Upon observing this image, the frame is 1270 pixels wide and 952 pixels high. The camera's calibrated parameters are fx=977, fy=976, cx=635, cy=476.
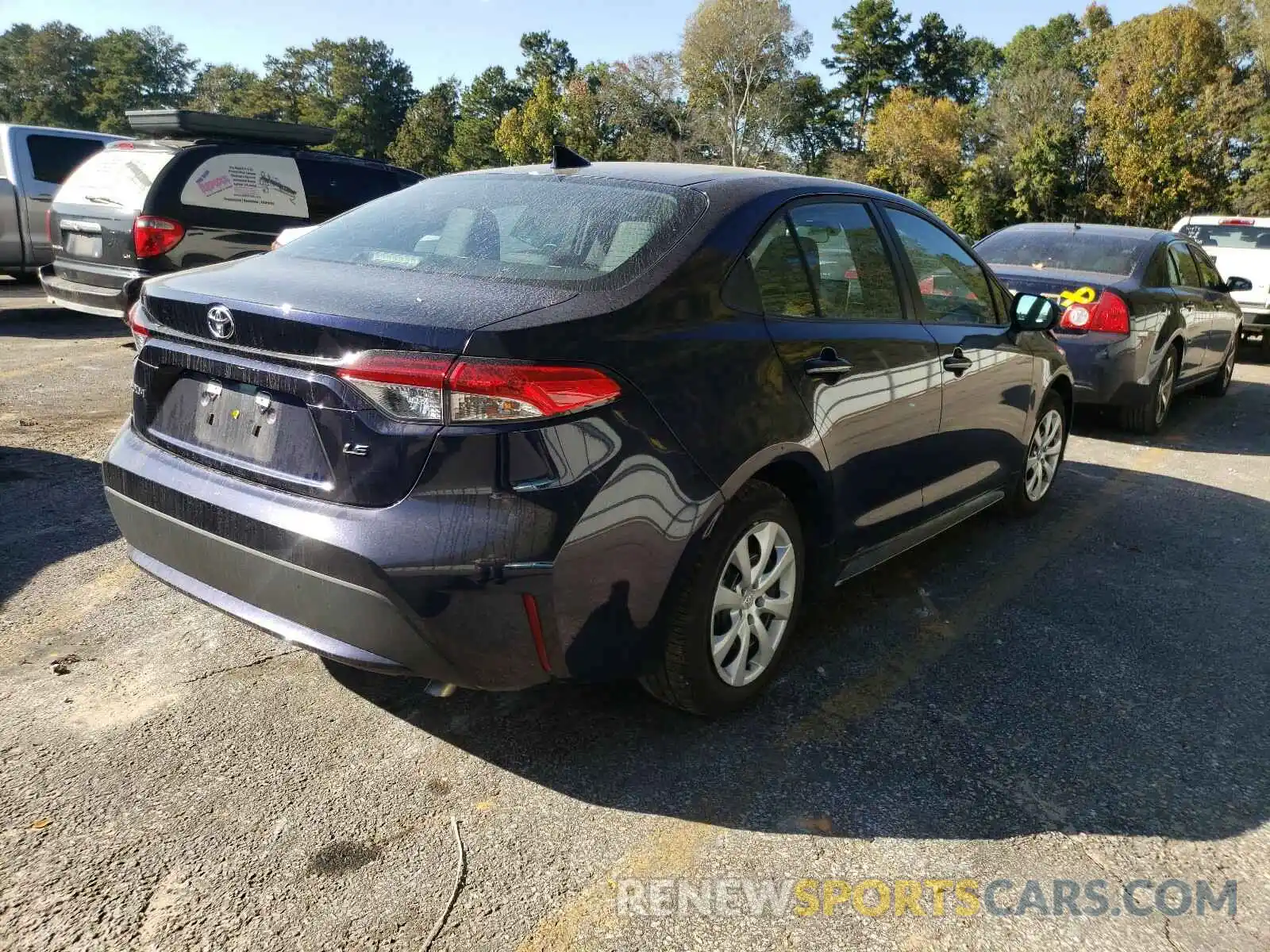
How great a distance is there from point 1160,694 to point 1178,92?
41062mm

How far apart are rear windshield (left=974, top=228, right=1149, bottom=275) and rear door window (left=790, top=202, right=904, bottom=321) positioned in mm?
4486

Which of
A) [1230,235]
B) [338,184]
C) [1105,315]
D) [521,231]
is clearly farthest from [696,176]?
[1230,235]

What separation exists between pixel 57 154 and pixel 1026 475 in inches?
431

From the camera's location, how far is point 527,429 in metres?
2.21

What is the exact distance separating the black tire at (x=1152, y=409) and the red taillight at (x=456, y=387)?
6.30m

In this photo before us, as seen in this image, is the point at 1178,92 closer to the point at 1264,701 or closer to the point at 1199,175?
the point at 1199,175

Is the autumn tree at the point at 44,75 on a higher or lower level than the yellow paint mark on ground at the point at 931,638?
higher

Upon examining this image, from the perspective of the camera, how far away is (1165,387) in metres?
7.57

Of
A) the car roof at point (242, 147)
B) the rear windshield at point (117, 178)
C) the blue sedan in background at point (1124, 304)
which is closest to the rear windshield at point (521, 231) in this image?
the blue sedan in background at point (1124, 304)

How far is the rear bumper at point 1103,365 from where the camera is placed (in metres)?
6.86

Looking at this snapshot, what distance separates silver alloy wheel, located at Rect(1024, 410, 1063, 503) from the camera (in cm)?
509

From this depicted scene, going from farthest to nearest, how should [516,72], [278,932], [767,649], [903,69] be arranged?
[516,72], [903,69], [767,649], [278,932]

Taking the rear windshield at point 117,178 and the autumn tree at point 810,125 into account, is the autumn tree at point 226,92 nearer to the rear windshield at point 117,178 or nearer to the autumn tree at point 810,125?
the autumn tree at point 810,125

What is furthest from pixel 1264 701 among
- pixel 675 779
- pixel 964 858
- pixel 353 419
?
pixel 353 419
